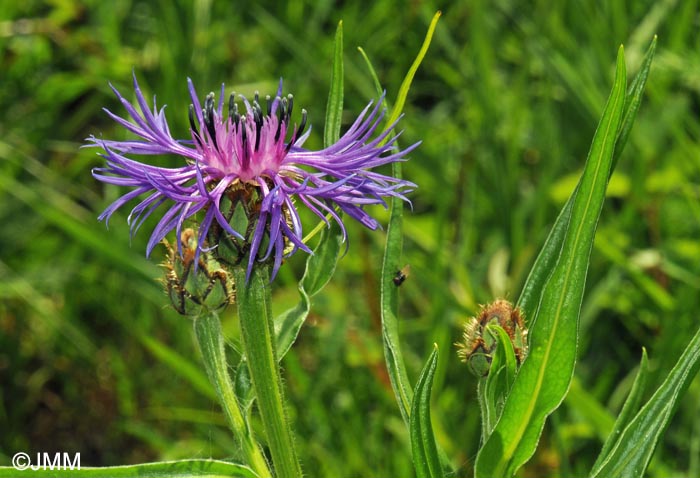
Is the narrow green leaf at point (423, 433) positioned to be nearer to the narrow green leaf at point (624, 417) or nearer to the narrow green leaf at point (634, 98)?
the narrow green leaf at point (624, 417)

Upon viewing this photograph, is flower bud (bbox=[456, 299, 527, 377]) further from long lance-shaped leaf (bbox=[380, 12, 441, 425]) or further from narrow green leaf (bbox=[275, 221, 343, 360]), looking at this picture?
narrow green leaf (bbox=[275, 221, 343, 360])

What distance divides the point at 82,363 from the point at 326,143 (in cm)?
187

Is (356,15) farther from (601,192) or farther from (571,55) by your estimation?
(601,192)

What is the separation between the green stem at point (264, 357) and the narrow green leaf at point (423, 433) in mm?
156

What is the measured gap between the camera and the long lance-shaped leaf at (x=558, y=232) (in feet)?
3.73

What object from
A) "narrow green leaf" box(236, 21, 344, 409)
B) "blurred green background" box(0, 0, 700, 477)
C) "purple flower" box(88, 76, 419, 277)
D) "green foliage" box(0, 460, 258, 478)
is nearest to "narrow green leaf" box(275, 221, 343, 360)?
"narrow green leaf" box(236, 21, 344, 409)

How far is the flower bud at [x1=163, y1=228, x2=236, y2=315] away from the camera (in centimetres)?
116

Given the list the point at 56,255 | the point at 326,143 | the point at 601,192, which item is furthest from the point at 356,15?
the point at 601,192

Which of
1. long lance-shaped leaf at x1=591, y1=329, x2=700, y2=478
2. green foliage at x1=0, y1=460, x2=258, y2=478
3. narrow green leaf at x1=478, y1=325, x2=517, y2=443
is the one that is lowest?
long lance-shaped leaf at x1=591, y1=329, x2=700, y2=478

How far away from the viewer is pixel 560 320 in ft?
3.41

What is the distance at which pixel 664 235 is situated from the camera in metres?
2.65

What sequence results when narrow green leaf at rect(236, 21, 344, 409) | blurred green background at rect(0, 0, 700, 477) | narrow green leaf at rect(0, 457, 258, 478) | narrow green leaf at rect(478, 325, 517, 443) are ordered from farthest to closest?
blurred green background at rect(0, 0, 700, 477) → narrow green leaf at rect(236, 21, 344, 409) → narrow green leaf at rect(478, 325, 517, 443) → narrow green leaf at rect(0, 457, 258, 478)

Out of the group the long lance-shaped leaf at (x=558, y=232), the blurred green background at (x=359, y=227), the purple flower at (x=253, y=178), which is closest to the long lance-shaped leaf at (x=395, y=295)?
the purple flower at (x=253, y=178)

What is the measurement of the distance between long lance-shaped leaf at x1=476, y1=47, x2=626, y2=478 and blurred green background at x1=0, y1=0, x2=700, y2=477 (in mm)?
1097
